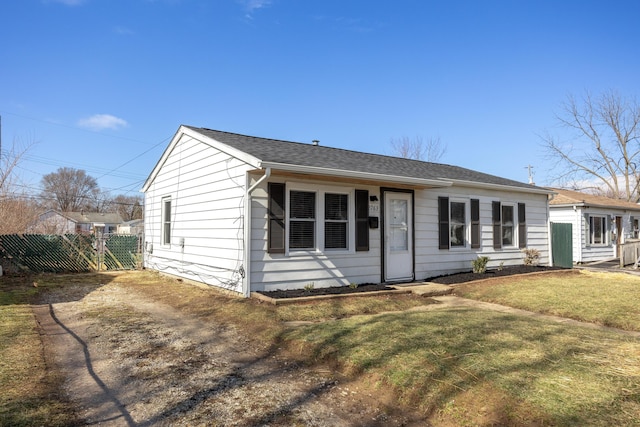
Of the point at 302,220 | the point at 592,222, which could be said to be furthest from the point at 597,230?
the point at 302,220

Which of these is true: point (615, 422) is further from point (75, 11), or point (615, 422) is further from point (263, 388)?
point (75, 11)

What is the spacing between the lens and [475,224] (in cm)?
1148

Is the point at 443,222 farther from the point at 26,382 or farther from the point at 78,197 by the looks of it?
the point at 78,197

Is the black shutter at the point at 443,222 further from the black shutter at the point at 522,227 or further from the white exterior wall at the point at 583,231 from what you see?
the white exterior wall at the point at 583,231

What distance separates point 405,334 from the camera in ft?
15.9

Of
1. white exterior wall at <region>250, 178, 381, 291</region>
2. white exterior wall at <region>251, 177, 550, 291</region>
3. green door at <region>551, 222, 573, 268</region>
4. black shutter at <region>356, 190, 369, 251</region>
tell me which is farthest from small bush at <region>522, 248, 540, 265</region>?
black shutter at <region>356, 190, 369, 251</region>

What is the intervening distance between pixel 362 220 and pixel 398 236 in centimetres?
140

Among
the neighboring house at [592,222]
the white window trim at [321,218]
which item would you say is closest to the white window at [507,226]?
the neighboring house at [592,222]

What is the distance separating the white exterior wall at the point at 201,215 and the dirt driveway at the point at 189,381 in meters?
2.31

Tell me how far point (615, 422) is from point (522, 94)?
1511 centimetres

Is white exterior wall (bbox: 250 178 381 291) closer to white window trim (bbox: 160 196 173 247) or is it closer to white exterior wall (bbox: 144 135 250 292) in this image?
white exterior wall (bbox: 144 135 250 292)

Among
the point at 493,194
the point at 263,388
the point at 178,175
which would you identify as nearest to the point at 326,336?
the point at 263,388

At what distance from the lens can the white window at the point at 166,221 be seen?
11.6m

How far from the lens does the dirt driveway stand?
295 cm
